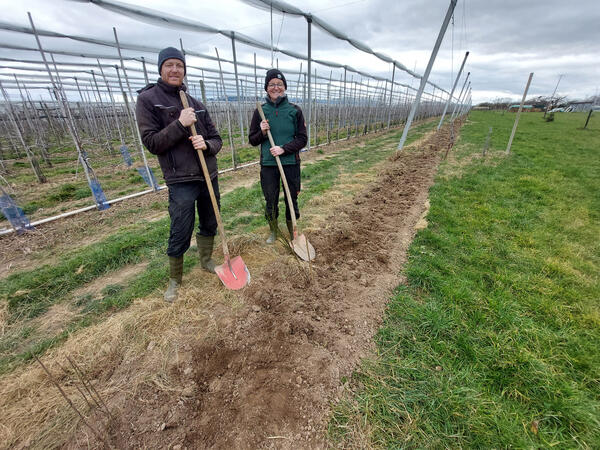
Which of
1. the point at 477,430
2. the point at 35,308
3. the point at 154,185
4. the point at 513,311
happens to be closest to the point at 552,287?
the point at 513,311

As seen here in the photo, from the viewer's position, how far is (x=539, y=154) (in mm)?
9586

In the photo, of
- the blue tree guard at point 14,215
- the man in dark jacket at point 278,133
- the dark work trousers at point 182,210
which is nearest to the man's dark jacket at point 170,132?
the dark work trousers at point 182,210

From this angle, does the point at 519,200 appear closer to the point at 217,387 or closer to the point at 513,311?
the point at 513,311

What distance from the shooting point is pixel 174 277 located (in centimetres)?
285

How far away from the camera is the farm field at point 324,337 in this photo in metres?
1.59

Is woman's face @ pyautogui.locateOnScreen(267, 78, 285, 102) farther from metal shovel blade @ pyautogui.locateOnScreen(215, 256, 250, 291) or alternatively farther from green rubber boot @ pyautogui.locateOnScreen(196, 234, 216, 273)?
metal shovel blade @ pyautogui.locateOnScreen(215, 256, 250, 291)

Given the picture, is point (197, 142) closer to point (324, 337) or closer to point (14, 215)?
point (324, 337)

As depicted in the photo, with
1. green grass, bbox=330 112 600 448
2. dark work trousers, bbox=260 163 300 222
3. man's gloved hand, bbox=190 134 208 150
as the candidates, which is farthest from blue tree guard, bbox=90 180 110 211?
green grass, bbox=330 112 600 448

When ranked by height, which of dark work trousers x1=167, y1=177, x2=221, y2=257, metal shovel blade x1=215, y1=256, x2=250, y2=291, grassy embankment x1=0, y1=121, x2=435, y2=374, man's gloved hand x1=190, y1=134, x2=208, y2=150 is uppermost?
man's gloved hand x1=190, y1=134, x2=208, y2=150

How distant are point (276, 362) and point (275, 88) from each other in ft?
9.13

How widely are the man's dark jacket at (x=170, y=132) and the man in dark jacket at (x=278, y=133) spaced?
0.67m

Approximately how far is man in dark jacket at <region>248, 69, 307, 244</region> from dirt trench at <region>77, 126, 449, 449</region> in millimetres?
1067

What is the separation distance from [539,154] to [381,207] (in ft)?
29.8

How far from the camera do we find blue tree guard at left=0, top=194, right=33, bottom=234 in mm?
4289
